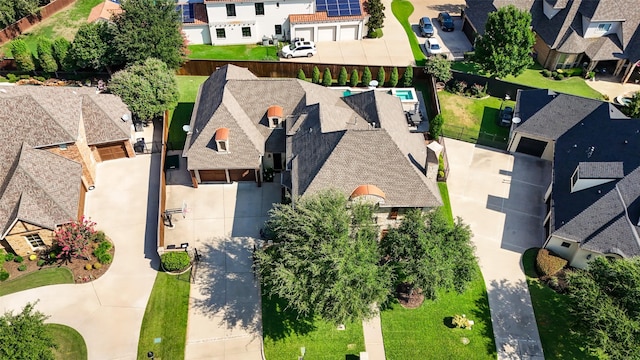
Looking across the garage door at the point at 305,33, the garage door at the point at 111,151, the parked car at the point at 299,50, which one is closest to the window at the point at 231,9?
the parked car at the point at 299,50

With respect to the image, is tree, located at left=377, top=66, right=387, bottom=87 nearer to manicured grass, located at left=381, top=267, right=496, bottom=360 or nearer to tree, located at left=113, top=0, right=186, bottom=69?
tree, located at left=113, top=0, right=186, bottom=69

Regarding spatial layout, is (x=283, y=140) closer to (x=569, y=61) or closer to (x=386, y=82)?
(x=386, y=82)

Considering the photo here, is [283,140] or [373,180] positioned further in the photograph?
[283,140]

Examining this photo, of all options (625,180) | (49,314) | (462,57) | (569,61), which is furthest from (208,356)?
(569,61)

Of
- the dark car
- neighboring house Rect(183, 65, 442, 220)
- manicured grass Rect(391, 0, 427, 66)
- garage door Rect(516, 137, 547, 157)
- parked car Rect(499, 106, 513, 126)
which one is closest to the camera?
neighboring house Rect(183, 65, 442, 220)

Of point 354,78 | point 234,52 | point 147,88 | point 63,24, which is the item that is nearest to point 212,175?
point 147,88

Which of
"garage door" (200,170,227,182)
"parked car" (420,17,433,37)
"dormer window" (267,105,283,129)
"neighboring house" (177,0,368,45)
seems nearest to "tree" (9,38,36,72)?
"neighboring house" (177,0,368,45)

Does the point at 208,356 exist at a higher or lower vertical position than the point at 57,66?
lower
